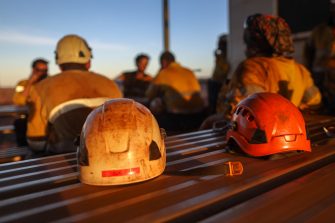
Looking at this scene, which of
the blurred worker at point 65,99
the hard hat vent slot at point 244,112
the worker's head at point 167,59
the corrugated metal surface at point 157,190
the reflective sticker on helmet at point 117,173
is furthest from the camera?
the worker's head at point 167,59

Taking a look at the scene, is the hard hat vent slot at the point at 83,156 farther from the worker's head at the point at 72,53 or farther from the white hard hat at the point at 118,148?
the worker's head at the point at 72,53

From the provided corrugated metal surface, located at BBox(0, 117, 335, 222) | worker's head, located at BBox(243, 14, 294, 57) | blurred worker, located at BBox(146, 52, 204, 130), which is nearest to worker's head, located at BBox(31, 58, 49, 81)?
blurred worker, located at BBox(146, 52, 204, 130)

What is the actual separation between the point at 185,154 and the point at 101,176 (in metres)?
0.70

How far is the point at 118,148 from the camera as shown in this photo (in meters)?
1.41

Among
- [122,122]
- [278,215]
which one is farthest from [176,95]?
[278,215]

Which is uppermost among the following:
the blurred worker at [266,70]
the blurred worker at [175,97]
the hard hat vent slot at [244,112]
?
the blurred worker at [266,70]

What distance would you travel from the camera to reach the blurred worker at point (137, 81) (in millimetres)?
7949

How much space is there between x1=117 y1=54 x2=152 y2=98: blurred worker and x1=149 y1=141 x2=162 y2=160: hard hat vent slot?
254 inches

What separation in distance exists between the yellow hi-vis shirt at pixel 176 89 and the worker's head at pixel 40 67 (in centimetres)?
199

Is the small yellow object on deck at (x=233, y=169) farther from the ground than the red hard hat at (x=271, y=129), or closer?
closer

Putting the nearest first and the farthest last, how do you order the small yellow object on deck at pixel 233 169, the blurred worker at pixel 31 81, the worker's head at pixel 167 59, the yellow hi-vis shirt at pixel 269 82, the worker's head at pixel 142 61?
the small yellow object on deck at pixel 233 169 < the yellow hi-vis shirt at pixel 269 82 < the blurred worker at pixel 31 81 < the worker's head at pixel 167 59 < the worker's head at pixel 142 61

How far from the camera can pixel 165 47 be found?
902 centimetres

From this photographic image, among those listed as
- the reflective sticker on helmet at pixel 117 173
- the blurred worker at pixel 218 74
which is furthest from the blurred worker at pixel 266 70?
the blurred worker at pixel 218 74

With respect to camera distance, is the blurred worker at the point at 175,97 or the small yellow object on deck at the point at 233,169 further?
the blurred worker at the point at 175,97
